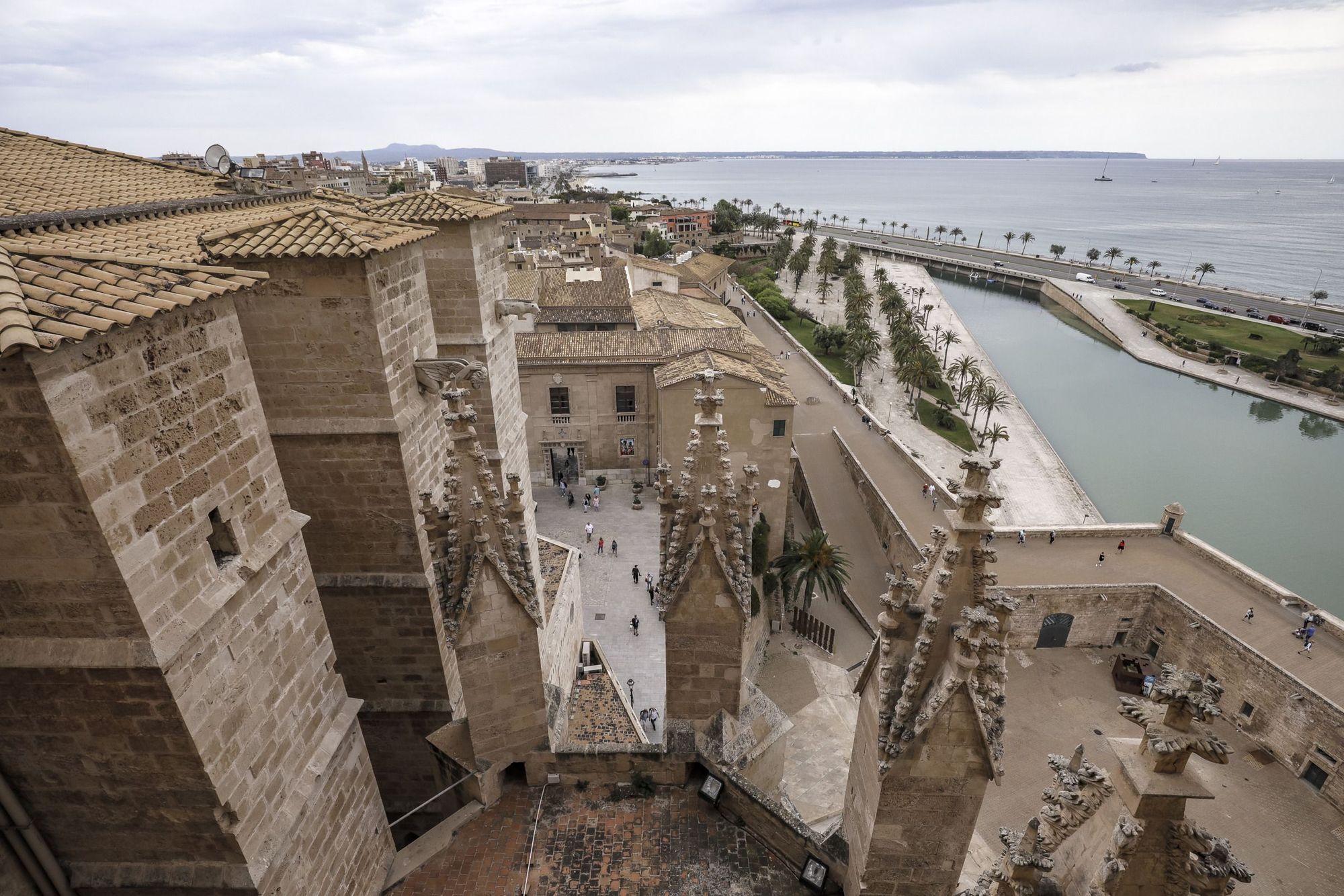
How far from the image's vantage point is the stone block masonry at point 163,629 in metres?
4.60

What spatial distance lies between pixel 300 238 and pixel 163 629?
5.01 metres

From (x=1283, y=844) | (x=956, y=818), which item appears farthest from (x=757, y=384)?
(x=1283, y=844)

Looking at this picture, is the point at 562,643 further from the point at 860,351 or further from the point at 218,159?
the point at 860,351

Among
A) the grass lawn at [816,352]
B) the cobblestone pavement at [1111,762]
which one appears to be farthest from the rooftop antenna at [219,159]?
the grass lawn at [816,352]

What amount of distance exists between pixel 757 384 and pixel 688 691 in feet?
57.4

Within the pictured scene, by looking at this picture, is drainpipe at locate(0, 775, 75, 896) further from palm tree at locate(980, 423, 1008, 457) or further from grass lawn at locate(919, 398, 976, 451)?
grass lawn at locate(919, 398, 976, 451)

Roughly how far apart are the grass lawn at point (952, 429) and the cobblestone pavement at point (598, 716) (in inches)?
1466

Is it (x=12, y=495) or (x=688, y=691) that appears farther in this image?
(x=688, y=691)

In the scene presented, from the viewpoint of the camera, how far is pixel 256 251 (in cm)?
788

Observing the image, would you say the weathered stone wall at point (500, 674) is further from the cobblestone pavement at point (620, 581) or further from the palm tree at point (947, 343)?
the palm tree at point (947, 343)

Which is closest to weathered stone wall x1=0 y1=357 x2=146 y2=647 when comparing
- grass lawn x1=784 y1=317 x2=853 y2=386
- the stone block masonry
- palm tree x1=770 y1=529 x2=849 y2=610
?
the stone block masonry

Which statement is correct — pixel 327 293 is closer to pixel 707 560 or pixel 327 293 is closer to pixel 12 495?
pixel 12 495

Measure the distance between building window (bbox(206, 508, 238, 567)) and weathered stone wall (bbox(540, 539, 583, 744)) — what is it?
391 cm

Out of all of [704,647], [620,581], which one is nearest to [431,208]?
[704,647]
